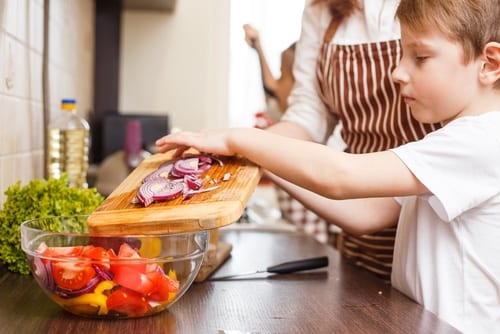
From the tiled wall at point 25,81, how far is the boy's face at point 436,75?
25.4 inches

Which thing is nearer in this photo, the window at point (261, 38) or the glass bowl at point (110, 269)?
the glass bowl at point (110, 269)

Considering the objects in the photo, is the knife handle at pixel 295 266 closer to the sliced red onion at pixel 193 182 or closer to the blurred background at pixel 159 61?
the sliced red onion at pixel 193 182

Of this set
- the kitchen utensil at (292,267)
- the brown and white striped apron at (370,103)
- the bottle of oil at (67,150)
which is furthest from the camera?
the bottle of oil at (67,150)

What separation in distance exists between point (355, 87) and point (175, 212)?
67 centimetres

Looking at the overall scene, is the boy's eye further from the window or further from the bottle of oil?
the window

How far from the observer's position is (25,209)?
3.29ft

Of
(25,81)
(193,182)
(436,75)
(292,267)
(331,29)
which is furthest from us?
(331,29)

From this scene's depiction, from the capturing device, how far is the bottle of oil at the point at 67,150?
1406 mm

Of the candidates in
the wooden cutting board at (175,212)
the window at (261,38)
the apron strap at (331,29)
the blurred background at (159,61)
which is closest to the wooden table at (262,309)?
the wooden cutting board at (175,212)

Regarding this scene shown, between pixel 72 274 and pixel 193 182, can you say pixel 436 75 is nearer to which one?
pixel 193 182

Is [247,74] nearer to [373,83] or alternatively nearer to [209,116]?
[209,116]

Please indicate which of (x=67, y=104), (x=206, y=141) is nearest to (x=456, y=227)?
(x=206, y=141)

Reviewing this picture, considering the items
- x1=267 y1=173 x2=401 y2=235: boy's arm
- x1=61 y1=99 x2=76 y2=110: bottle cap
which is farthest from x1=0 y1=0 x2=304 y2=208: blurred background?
x1=267 y1=173 x2=401 y2=235: boy's arm

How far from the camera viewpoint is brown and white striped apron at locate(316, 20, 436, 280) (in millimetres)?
1288
